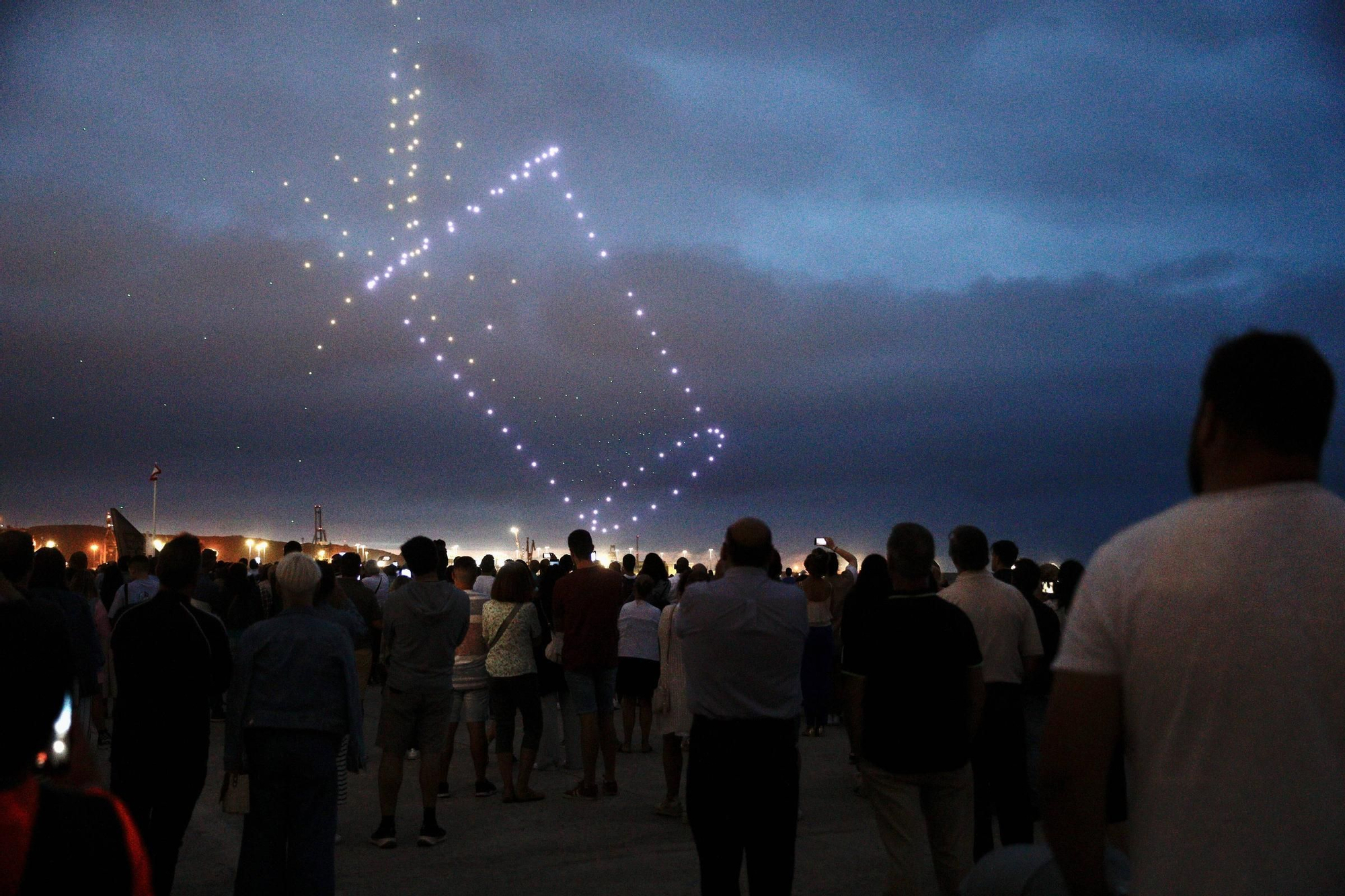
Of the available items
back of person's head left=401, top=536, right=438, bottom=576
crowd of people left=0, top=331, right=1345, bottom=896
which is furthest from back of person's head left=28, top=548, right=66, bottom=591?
back of person's head left=401, top=536, right=438, bottom=576

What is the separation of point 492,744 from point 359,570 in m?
2.83

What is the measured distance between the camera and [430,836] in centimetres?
785

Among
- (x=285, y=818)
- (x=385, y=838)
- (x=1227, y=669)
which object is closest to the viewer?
(x=1227, y=669)

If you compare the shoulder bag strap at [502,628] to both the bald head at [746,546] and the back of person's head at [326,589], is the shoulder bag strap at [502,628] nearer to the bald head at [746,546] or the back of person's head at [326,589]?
the back of person's head at [326,589]

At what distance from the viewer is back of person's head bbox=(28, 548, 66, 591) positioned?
7.22m

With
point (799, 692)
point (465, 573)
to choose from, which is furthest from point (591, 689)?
point (799, 692)

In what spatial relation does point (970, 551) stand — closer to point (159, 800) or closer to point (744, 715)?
point (744, 715)

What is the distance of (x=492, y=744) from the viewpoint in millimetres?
13859

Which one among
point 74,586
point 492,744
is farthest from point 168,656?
point 492,744

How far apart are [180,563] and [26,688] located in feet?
11.8

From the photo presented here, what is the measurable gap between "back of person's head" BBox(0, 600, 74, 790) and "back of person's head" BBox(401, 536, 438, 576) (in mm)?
5603

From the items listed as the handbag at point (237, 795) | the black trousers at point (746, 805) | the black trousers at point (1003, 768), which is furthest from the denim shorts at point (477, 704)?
the black trousers at point (746, 805)

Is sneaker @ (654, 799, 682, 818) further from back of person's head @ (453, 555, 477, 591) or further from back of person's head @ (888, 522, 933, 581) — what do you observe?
back of person's head @ (888, 522, 933, 581)

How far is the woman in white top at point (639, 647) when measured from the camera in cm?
1069
